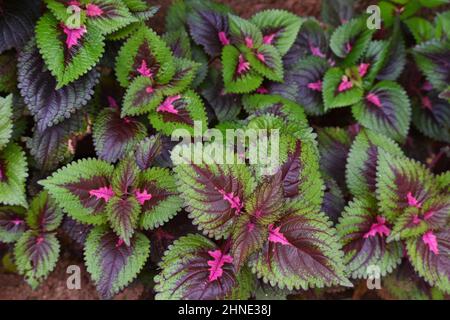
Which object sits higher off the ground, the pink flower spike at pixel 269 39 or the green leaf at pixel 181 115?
the pink flower spike at pixel 269 39

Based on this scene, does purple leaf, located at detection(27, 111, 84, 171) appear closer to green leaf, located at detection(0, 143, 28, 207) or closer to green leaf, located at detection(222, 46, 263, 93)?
green leaf, located at detection(0, 143, 28, 207)

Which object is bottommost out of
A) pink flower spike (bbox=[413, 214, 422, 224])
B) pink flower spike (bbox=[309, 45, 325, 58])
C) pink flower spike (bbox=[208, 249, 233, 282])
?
pink flower spike (bbox=[208, 249, 233, 282])

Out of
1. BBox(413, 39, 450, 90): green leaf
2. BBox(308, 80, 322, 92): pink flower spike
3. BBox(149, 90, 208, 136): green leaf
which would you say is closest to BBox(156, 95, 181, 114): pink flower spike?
BBox(149, 90, 208, 136): green leaf

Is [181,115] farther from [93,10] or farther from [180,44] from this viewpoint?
[93,10]

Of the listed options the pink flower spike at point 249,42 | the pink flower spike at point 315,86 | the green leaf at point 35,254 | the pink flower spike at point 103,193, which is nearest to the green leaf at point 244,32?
the pink flower spike at point 249,42

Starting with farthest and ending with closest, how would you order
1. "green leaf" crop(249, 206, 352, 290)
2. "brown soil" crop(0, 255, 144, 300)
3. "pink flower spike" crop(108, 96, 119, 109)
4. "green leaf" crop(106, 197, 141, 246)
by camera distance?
"brown soil" crop(0, 255, 144, 300), "pink flower spike" crop(108, 96, 119, 109), "green leaf" crop(106, 197, 141, 246), "green leaf" crop(249, 206, 352, 290)

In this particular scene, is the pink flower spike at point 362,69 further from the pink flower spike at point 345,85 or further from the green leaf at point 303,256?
the green leaf at point 303,256

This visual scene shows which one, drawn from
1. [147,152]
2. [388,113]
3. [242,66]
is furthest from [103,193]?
[388,113]

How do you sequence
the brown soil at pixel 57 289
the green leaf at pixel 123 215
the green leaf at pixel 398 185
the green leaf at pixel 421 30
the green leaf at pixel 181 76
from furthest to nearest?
the green leaf at pixel 421 30
the brown soil at pixel 57 289
the green leaf at pixel 181 76
the green leaf at pixel 398 185
the green leaf at pixel 123 215
